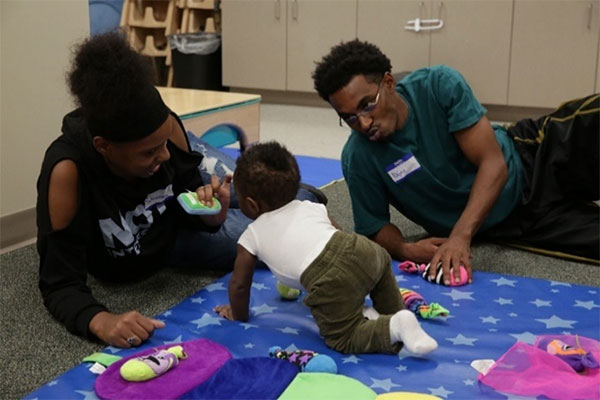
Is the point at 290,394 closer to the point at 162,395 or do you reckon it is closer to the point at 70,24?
the point at 162,395

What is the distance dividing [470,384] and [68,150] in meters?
0.98

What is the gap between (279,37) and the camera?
531cm

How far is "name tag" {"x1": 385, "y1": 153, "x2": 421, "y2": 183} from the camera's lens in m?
2.03

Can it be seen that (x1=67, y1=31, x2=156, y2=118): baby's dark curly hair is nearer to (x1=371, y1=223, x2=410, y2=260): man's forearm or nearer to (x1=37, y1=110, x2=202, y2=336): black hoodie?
(x1=37, y1=110, x2=202, y2=336): black hoodie

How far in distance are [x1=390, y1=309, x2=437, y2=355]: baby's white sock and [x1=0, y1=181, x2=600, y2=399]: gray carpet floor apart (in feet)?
1.99

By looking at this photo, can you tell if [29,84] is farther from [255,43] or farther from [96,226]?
[255,43]

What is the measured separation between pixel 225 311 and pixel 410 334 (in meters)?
0.46

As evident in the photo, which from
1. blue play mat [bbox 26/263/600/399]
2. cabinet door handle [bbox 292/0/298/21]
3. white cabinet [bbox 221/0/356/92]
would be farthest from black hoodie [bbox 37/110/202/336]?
cabinet door handle [bbox 292/0/298/21]

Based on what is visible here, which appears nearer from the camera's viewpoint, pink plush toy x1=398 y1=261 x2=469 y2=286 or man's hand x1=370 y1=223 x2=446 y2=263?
pink plush toy x1=398 y1=261 x2=469 y2=286

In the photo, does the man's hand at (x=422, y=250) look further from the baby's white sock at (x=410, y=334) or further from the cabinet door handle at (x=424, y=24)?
the cabinet door handle at (x=424, y=24)

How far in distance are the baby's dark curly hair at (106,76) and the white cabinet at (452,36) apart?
3379 millimetres

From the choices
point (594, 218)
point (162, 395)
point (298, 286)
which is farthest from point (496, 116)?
point (162, 395)

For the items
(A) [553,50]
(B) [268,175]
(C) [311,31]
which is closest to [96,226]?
(B) [268,175]

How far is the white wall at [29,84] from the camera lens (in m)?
2.36
